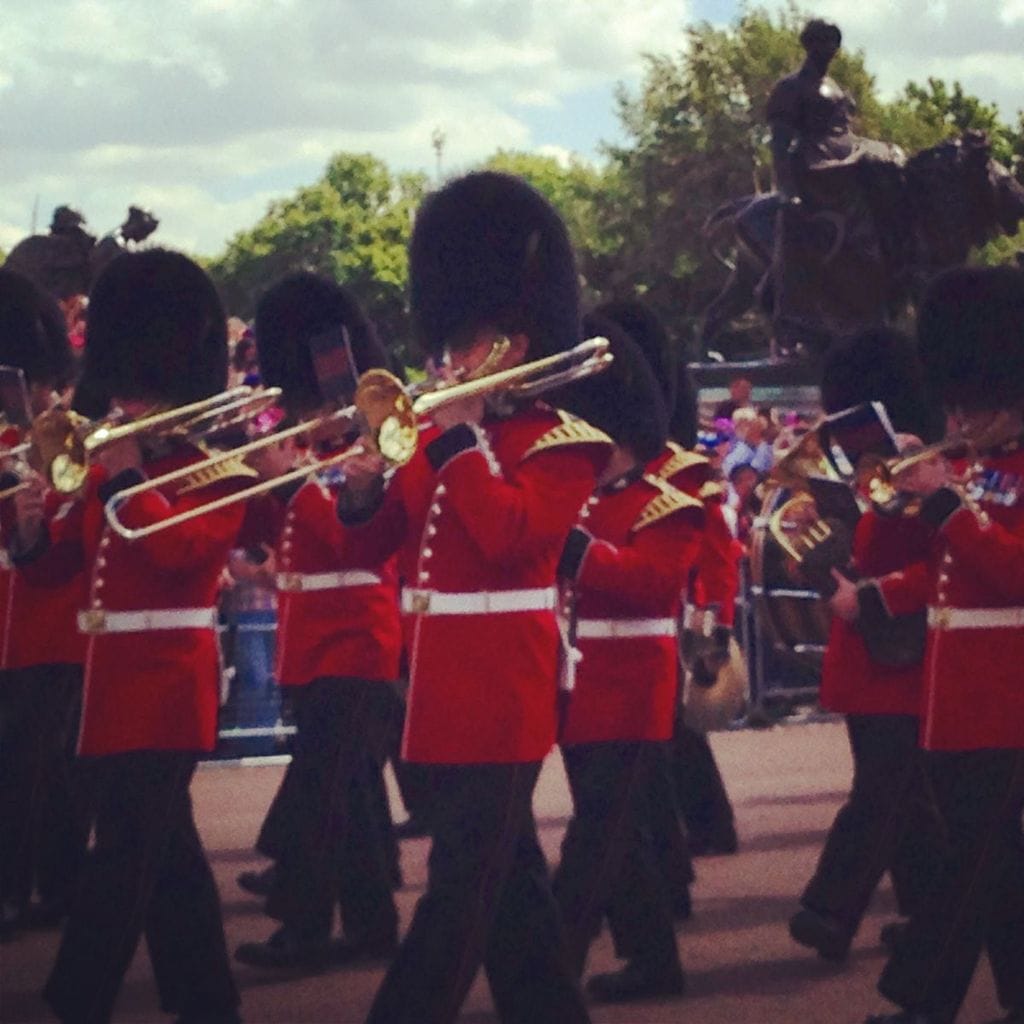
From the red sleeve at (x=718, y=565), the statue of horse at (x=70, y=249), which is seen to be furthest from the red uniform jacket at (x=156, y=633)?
the statue of horse at (x=70, y=249)

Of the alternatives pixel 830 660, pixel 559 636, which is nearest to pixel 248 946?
pixel 830 660

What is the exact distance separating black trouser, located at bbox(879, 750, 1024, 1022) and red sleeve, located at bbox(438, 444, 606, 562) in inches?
48.2

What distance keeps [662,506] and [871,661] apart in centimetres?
79

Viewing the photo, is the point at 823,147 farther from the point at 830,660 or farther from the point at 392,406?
the point at 392,406

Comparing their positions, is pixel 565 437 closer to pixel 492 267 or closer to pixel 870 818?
pixel 492 267

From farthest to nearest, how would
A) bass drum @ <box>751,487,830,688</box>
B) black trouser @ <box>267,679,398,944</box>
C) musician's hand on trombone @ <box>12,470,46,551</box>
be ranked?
bass drum @ <box>751,487,830,688</box>
black trouser @ <box>267,679,398,944</box>
musician's hand on trombone @ <box>12,470,46,551</box>

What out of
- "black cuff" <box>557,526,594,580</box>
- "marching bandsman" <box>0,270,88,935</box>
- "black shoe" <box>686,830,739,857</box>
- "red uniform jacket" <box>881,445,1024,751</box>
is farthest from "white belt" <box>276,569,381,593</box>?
"black shoe" <box>686,830,739,857</box>

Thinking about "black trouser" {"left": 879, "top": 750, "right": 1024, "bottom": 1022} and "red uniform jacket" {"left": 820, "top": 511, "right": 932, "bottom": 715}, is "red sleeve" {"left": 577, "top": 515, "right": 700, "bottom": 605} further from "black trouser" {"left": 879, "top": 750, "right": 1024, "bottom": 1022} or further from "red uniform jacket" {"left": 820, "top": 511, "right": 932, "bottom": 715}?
"black trouser" {"left": 879, "top": 750, "right": 1024, "bottom": 1022}

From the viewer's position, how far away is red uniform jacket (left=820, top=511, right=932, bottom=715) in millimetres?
6656

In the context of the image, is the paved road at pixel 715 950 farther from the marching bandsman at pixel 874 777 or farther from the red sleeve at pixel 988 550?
the red sleeve at pixel 988 550

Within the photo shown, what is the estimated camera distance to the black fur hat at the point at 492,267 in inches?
216

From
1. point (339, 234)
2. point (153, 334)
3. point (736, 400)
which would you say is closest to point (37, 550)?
point (153, 334)

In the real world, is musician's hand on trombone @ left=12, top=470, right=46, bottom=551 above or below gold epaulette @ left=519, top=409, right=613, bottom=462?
below

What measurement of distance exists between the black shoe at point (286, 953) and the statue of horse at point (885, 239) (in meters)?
11.3
